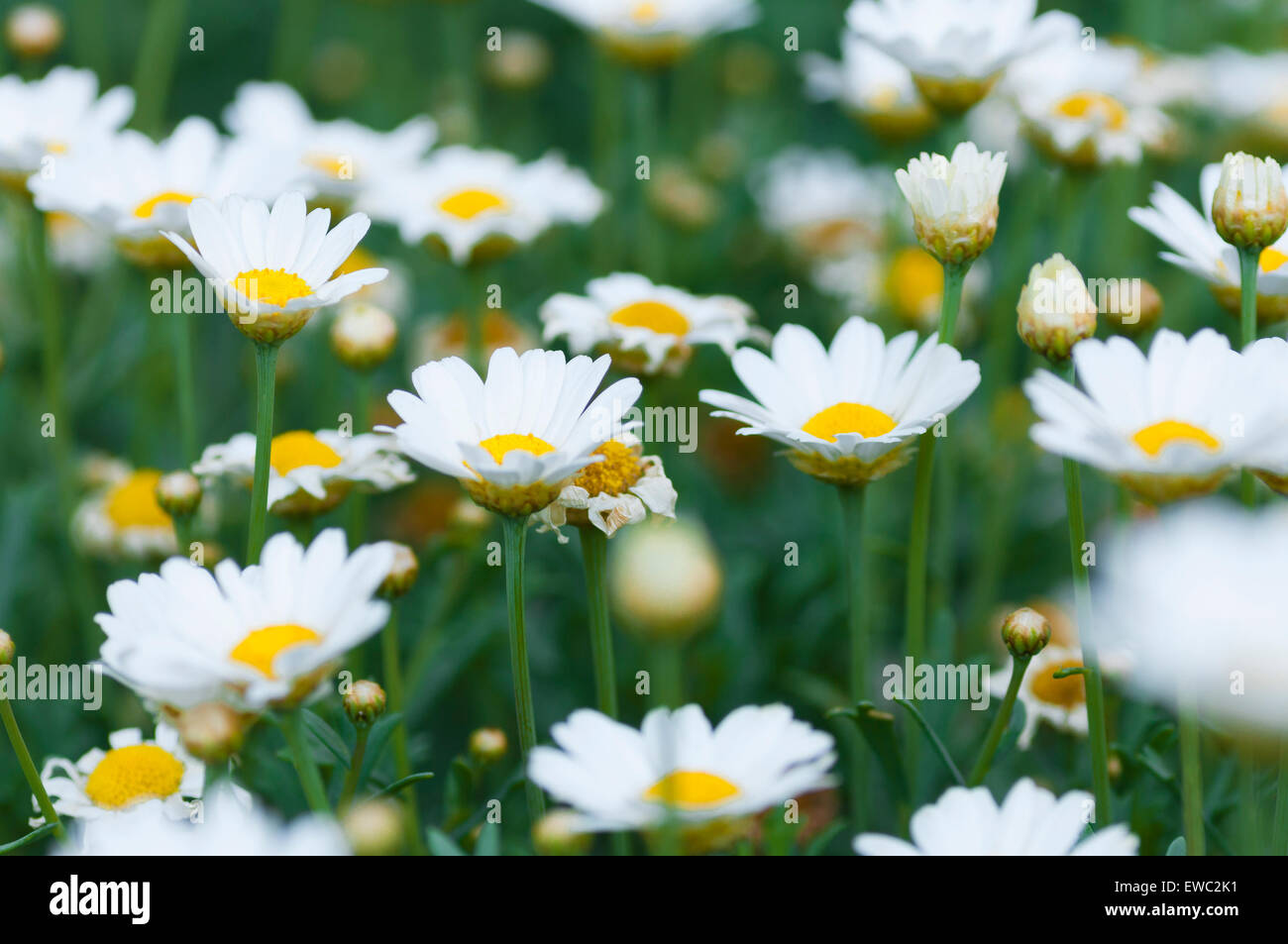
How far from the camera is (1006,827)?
906 mm

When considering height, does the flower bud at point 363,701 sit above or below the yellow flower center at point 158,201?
below

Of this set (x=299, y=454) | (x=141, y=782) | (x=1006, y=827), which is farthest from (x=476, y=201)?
(x=1006, y=827)

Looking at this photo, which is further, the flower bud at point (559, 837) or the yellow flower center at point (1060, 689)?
the yellow flower center at point (1060, 689)

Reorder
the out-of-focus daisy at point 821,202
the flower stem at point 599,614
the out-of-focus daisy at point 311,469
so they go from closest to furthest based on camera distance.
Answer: the flower stem at point 599,614, the out-of-focus daisy at point 311,469, the out-of-focus daisy at point 821,202

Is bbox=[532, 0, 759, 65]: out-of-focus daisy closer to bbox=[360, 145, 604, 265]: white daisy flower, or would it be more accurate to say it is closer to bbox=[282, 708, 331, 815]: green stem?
bbox=[360, 145, 604, 265]: white daisy flower

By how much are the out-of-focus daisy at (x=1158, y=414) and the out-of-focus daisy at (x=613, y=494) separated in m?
0.34

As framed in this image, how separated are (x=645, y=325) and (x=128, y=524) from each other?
68 centimetres

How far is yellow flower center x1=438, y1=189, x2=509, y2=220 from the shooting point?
5.69 ft

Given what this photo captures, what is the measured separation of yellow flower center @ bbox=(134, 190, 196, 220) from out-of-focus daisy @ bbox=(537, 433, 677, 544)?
593 millimetres

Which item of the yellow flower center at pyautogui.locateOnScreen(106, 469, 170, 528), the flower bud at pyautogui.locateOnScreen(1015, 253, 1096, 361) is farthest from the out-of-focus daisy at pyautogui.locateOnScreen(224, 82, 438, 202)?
the flower bud at pyautogui.locateOnScreen(1015, 253, 1096, 361)

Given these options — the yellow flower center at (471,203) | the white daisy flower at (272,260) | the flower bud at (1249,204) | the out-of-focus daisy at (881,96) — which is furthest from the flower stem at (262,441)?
the out-of-focus daisy at (881,96)

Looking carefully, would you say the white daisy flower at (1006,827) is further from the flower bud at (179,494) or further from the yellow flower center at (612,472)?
the flower bud at (179,494)

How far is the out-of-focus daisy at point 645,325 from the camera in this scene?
140 centimetres
